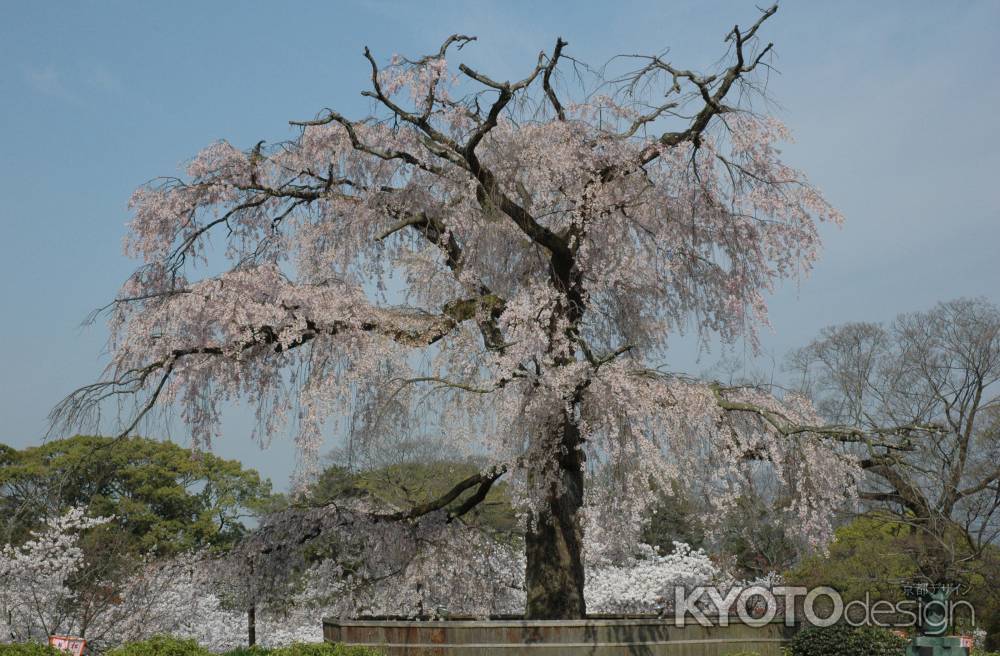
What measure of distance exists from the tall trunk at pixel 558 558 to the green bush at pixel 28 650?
20.7 feet

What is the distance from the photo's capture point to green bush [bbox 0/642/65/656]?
10469 mm

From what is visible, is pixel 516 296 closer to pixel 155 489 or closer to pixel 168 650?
pixel 168 650

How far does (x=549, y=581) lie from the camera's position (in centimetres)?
1346

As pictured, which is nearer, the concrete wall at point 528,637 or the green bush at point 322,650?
the green bush at point 322,650

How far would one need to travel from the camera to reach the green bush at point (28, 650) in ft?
34.3

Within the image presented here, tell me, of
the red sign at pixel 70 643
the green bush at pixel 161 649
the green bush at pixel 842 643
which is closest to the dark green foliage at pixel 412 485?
the green bush at pixel 161 649

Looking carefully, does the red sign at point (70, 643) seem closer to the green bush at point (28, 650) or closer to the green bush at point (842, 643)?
the green bush at point (28, 650)

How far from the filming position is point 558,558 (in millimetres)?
13508

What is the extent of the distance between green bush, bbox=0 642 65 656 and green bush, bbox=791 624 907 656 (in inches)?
406

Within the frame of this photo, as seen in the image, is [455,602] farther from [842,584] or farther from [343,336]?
[842,584]

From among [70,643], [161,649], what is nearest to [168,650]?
[161,649]

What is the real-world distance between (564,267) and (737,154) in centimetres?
300

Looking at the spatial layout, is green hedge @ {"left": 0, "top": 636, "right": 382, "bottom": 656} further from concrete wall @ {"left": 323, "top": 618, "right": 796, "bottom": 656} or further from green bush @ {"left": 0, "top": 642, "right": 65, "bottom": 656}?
concrete wall @ {"left": 323, "top": 618, "right": 796, "bottom": 656}

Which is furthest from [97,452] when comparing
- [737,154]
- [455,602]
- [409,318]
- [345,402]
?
[737,154]
